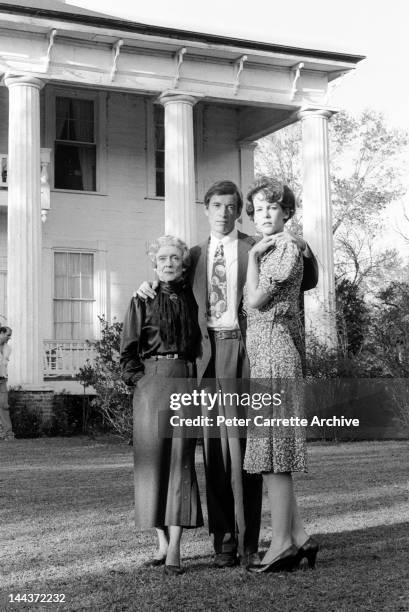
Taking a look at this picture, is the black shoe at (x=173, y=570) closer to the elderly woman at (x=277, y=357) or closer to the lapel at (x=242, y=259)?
the elderly woman at (x=277, y=357)

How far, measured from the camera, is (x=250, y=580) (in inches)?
197

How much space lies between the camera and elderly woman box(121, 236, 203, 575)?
5406 millimetres

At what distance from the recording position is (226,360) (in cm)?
551

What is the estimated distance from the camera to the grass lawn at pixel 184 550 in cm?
461

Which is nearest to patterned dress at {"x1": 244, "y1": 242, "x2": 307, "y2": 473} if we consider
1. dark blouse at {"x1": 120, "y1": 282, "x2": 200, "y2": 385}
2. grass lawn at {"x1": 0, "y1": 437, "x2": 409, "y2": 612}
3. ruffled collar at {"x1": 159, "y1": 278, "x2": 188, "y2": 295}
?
dark blouse at {"x1": 120, "y1": 282, "x2": 200, "y2": 385}

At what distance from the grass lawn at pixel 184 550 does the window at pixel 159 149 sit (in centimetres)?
1237

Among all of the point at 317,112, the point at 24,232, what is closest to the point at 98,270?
the point at 24,232

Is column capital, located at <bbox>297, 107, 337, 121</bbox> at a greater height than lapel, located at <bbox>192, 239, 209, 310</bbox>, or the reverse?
column capital, located at <bbox>297, 107, 337, 121</bbox>

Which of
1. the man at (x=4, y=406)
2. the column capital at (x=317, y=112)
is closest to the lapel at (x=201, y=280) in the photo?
the man at (x=4, y=406)

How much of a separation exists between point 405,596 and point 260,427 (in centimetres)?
113

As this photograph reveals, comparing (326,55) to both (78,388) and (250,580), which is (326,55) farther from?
(250,580)

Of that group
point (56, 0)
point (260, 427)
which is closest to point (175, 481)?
point (260, 427)

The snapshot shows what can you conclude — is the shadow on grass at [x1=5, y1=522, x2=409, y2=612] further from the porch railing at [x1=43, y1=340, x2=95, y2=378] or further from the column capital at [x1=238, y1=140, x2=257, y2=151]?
the column capital at [x1=238, y1=140, x2=257, y2=151]

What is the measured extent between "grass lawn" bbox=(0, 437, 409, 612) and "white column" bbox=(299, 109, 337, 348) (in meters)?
9.43
